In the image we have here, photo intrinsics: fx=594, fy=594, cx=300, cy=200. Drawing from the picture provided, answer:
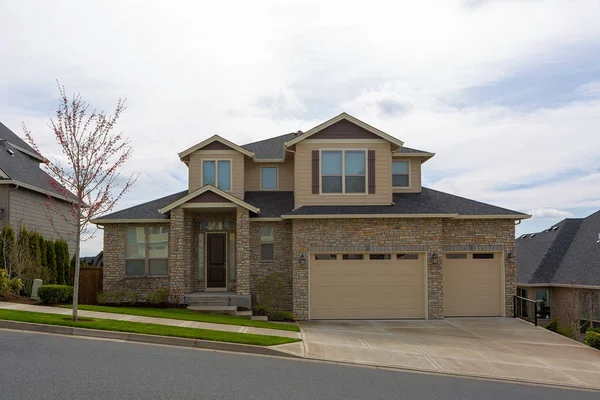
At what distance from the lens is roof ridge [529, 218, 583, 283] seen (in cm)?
2880

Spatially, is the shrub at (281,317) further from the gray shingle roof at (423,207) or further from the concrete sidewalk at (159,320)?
the concrete sidewalk at (159,320)

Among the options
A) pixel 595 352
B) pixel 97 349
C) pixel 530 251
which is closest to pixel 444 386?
pixel 97 349

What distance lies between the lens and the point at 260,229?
22.1 metres

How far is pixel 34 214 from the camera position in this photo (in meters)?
26.4

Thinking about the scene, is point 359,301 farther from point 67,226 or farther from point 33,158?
point 33,158

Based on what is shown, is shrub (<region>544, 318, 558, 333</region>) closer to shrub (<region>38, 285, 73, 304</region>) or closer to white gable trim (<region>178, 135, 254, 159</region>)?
white gable trim (<region>178, 135, 254, 159</region>)

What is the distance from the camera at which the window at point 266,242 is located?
72.5 ft

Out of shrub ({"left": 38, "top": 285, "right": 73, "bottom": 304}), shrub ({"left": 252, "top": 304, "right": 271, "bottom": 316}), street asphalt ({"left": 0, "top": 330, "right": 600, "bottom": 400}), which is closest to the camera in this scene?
street asphalt ({"left": 0, "top": 330, "right": 600, "bottom": 400})

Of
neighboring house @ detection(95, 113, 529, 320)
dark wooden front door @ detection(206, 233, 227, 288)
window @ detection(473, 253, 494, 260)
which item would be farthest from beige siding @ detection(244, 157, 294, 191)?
window @ detection(473, 253, 494, 260)

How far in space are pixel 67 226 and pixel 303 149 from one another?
15.1 metres

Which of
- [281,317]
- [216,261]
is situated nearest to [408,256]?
[281,317]

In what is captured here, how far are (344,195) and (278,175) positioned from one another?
12.4 ft

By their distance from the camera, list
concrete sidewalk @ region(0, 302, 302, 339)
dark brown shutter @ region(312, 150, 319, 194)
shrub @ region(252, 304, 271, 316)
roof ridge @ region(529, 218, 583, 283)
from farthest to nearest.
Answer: roof ridge @ region(529, 218, 583, 283) → dark brown shutter @ region(312, 150, 319, 194) → shrub @ region(252, 304, 271, 316) → concrete sidewalk @ region(0, 302, 302, 339)

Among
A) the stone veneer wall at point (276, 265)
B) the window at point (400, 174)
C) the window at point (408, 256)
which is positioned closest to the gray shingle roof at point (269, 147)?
the stone veneer wall at point (276, 265)
